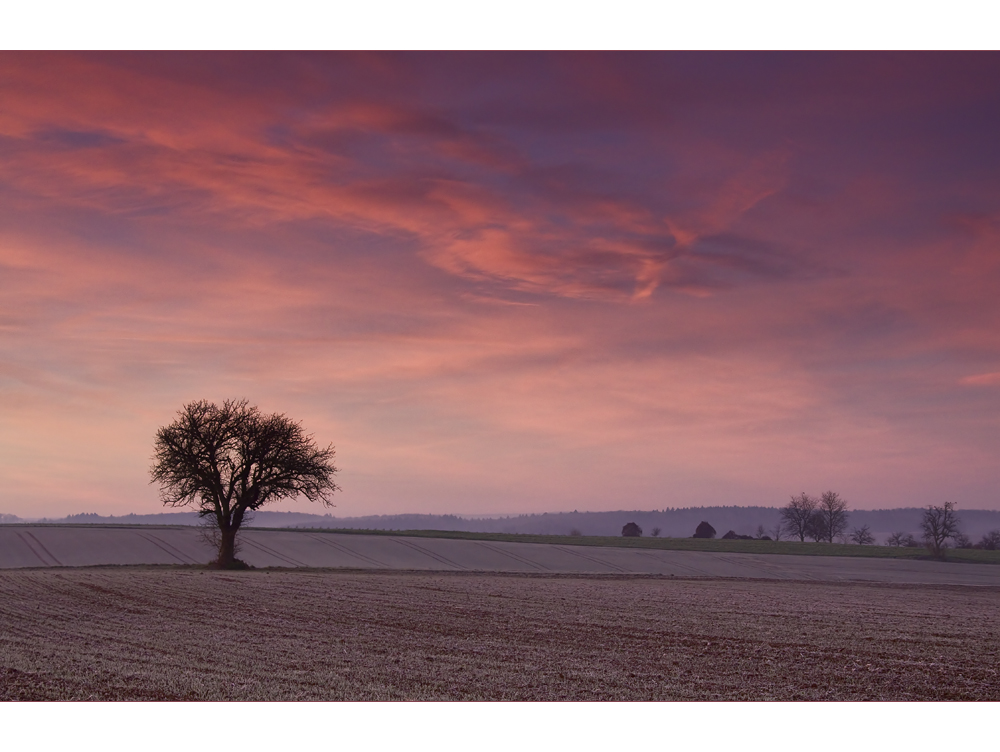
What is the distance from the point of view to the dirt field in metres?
16.5

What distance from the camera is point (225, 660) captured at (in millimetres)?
19031

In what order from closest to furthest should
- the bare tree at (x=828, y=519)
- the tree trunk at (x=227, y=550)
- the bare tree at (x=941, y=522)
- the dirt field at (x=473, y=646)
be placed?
1. the dirt field at (x=473, y=646)
2. the tree trunk at (x=227, y=550)
3. the bare tree at (x=941, y=522)
4. the bare tree at (x=828, y=519)

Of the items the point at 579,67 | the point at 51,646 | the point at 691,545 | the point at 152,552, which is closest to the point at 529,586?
the point at 51,646

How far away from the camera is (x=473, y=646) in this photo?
72.5ft

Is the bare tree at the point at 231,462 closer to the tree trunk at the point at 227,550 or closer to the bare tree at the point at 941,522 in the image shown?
the tree trunk at the point at 227,550

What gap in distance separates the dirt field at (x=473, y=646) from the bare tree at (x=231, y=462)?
19638 millimetres

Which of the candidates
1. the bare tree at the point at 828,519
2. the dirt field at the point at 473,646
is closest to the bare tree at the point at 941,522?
the bare tree at the point at 828,519

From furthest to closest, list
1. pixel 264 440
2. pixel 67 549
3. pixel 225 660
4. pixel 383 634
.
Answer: pixel 67 549, pixel 264 440, pixel 383 634, pixel 225 660

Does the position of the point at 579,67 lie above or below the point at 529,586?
above

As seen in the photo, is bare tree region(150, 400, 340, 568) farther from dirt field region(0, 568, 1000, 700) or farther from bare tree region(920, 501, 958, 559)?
bare tree region(920, 501, 958, 559)

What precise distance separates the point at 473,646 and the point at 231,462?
44080 millimetres

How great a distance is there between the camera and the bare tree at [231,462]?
6066 cm

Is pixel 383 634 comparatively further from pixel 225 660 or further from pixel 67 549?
pixel 67 549

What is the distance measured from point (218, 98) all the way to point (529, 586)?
109ft
